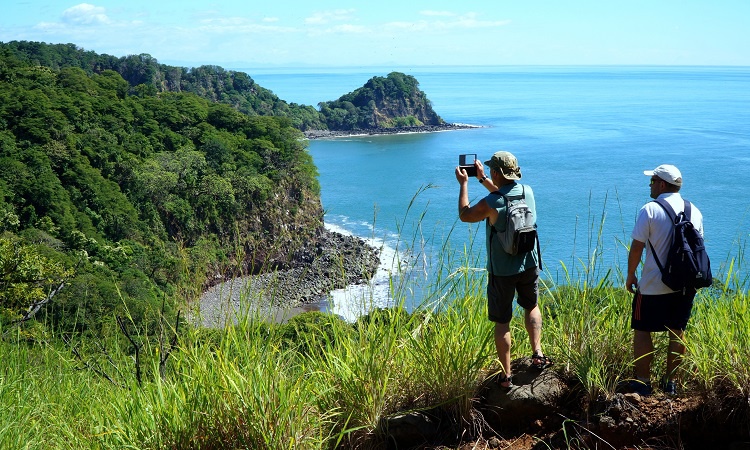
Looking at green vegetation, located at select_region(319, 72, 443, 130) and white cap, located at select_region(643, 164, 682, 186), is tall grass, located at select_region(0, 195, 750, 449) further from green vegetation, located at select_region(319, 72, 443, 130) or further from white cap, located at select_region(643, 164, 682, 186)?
green vegetation, located at select_region(319, 72, 443, 130)

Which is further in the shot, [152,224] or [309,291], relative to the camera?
[152,224]

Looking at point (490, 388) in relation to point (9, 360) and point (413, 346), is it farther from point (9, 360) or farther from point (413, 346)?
point (9, 360)

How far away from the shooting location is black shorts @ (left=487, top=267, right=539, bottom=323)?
2.94 metres

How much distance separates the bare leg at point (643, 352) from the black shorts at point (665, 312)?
0.10 feet

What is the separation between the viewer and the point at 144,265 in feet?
111

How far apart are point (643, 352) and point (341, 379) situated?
1210mm

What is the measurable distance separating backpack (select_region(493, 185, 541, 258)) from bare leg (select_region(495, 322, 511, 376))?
0.30 meters

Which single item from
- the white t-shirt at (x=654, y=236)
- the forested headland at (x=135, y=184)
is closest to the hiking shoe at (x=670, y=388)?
the white t-shirt at (x=654, y=236)

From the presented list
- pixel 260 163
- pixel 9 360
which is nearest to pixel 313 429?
pixel 9 360

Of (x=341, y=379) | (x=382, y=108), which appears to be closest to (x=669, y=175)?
(x=341, y=379)

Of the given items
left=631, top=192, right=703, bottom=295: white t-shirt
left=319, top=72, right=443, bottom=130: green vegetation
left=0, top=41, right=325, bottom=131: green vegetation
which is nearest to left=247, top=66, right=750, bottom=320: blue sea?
left=631, top=192, right=703, bottom=295: white t-shirt

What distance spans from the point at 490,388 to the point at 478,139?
268ft

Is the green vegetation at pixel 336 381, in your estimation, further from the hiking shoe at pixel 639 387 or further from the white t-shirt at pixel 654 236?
the white t-shirt at pixel 654 236

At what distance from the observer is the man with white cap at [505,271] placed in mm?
2914
